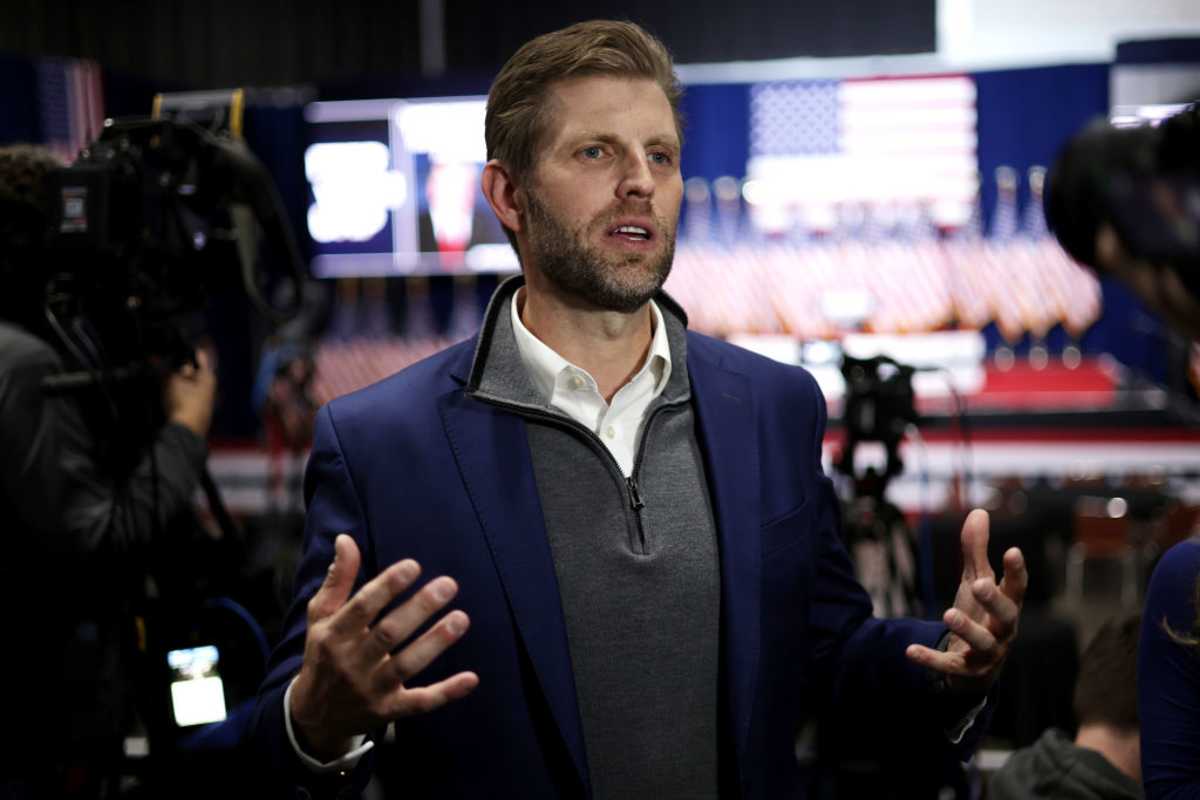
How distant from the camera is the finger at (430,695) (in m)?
1.10

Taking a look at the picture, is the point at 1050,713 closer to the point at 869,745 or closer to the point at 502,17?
the point at 869,745

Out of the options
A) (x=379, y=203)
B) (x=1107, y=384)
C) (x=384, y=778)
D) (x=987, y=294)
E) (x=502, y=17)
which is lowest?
(x=384, y=778)

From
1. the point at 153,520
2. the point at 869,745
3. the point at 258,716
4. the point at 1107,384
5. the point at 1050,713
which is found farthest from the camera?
the point at 1107,384

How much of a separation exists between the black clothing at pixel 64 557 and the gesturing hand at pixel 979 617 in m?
1.27

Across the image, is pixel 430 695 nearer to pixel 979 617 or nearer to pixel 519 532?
pixel 519 532

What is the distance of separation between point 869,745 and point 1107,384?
14.2 feet

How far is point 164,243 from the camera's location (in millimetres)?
2121

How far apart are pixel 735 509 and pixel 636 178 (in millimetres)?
404

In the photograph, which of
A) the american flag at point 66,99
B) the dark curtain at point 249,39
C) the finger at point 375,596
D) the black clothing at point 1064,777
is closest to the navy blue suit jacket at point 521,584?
the finger at point 375,596

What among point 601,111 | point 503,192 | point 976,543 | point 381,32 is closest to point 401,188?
point 381,32

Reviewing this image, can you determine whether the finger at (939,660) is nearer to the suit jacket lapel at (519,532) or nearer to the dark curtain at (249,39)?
the suit jacket lapel at (519,532)

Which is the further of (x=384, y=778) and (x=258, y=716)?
(x=384, y=778)

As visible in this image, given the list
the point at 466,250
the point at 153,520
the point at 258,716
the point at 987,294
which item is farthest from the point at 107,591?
the point at 987,294

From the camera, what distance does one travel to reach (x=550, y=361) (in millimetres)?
1500
